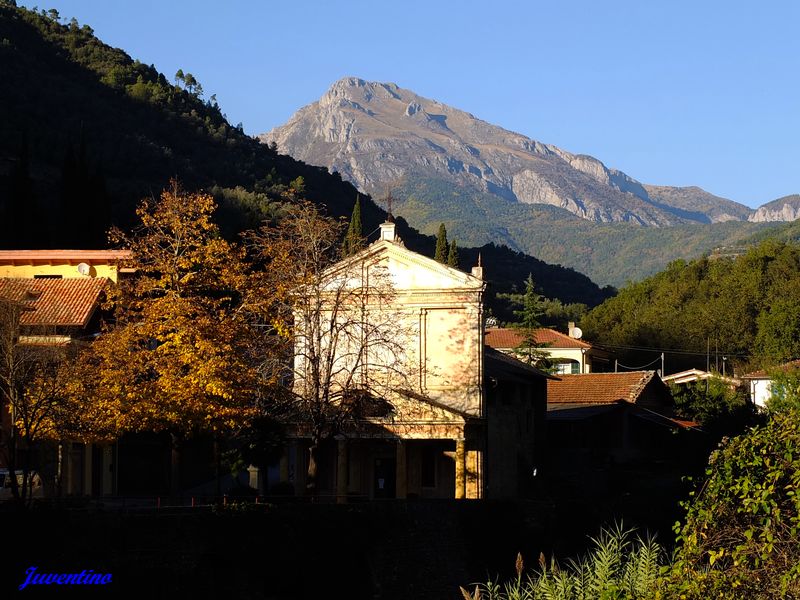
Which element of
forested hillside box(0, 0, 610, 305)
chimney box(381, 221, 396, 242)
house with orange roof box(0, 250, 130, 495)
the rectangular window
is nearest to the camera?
house with orange roof box(0, 250, 130, 495)

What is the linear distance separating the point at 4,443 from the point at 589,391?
1243 inches

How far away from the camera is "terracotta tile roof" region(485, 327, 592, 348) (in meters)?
83.3

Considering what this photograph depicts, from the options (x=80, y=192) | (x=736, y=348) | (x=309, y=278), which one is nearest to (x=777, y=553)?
(x=309, y=278)

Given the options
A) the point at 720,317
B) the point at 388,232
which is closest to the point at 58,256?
the point at 388,232

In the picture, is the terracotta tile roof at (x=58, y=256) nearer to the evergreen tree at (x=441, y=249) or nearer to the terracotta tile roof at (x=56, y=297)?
the terracotta tile roof at (x=56, y=297)

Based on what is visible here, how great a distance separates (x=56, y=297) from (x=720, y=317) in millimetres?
70205

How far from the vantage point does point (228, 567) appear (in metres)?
32.0

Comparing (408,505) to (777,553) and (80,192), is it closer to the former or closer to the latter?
(777,553)

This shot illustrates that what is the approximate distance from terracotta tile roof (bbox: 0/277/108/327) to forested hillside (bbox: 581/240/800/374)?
195ft

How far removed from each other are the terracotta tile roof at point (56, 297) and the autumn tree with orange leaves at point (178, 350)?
17.7ft

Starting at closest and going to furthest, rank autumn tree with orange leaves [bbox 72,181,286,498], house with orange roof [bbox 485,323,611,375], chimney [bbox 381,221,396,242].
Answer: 1. autumn tree with orange leaves [bbox 72,181,286,498]
2. chimney [bbox 381,221,396,242]
3. house with orange roof [bbox 485,323,611,375]

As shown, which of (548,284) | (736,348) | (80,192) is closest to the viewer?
(80,192)

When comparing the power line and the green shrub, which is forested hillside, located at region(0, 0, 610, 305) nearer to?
the power line

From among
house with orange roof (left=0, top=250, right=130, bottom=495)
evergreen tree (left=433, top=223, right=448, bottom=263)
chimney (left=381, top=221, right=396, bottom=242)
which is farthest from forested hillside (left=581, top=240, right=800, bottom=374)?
house with orange roof (left=0, top=250, right=130, bottom=495)
